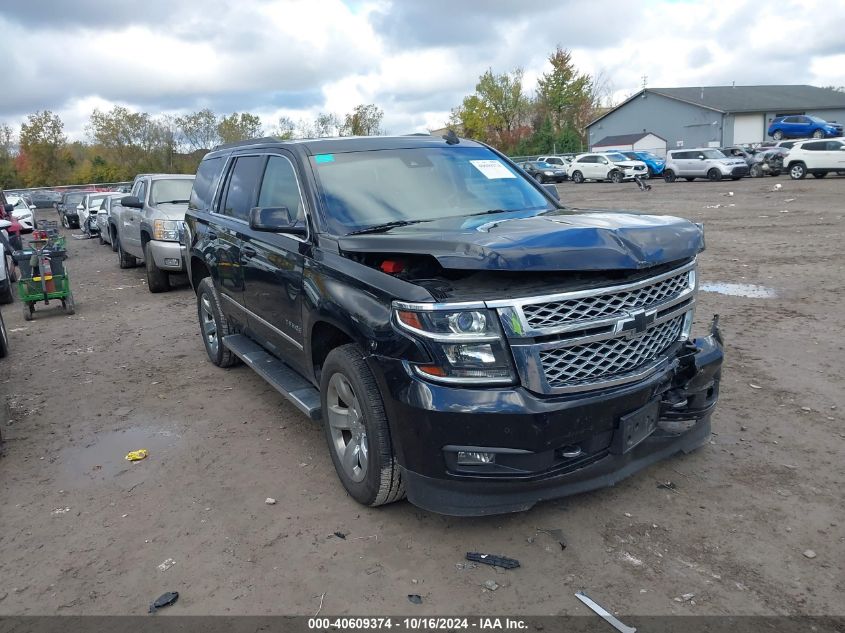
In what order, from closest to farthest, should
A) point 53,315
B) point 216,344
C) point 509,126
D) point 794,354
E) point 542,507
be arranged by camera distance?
point 542,507 → point 794,354 → point 216,344 → point 53,315 → point 509,126

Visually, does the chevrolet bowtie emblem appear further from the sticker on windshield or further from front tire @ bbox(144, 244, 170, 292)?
front tire @ bbox(144, 244, 170, 292)

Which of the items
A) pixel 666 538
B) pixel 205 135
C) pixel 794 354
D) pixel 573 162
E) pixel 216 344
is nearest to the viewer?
pixel 666 538

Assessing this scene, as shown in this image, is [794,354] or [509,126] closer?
[794,354]

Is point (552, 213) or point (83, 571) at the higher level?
point (552, 213)

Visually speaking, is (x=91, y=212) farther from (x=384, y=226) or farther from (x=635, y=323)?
(x=635, y=323)

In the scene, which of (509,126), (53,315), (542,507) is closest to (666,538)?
(542,507)

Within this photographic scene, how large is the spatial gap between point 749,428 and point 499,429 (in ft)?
7.84

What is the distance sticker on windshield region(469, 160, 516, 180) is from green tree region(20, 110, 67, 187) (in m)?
71.3

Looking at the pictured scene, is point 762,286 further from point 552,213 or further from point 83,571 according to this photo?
point 83,571

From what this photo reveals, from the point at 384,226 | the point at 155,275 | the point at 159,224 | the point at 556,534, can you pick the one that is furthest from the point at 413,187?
the point at 155,275

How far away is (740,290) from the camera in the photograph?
8867 mm

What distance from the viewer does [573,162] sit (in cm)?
4175

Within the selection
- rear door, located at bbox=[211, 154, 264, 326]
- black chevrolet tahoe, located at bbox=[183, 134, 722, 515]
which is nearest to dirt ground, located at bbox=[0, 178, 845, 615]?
black chevrolet tahoe, located at bbox=[183, 134, 722, 515]

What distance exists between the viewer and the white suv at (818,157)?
28156 millimetres
